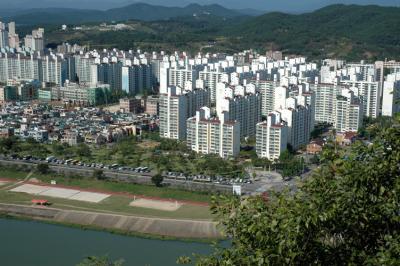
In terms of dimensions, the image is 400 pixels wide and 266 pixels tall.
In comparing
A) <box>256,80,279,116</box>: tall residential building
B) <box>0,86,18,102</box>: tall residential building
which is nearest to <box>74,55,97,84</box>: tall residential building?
<box>0,86,18,102</box>: tall residential building

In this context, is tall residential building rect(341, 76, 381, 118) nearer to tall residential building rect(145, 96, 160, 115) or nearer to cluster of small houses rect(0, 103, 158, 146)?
tall residential building rect(145, 96, 160, 115)

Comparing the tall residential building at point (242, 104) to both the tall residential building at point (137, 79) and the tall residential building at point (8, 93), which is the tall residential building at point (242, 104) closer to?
the tall residential building at point (137, 79)

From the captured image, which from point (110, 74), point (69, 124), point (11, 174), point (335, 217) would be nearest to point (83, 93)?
point (110, 74)

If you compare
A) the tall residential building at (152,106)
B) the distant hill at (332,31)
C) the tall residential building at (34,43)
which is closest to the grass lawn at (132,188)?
the tall residential building at (152,106)

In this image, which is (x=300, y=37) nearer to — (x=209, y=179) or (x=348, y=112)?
(x=348, y=112)

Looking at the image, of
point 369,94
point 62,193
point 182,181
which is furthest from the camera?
point 369,94

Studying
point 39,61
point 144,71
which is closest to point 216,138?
point 144,71
